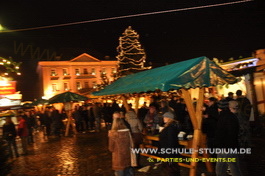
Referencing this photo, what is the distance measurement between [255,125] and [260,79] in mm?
2111

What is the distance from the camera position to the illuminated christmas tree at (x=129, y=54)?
31.1m

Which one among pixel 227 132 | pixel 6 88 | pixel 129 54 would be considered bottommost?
pixel 227 132

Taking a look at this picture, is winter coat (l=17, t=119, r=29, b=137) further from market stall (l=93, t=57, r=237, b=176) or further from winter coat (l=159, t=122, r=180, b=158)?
winter coat (l=159, t=122, r=180, b=158)

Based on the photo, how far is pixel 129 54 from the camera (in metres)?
31.1

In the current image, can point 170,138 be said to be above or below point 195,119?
below

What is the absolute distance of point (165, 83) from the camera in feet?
18.1

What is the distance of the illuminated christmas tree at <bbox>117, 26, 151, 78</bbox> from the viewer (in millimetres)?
31078

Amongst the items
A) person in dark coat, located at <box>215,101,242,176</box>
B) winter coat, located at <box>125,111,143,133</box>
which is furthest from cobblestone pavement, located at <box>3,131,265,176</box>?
person in dark coat, located at <box>215,101,242,176</box>

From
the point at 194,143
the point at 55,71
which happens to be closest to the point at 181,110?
the point at 194,143

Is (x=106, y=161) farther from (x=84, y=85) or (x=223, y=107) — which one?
(x=84, y=85)

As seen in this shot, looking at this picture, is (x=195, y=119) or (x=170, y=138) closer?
(x=170, y=138)

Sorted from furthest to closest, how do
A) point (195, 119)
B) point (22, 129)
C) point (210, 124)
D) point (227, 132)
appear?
point (22, 129)
point (210, 124)
point (195, 119)
point (227, 132)

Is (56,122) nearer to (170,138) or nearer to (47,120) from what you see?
(47,120)

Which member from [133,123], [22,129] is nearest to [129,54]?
[22,129]
